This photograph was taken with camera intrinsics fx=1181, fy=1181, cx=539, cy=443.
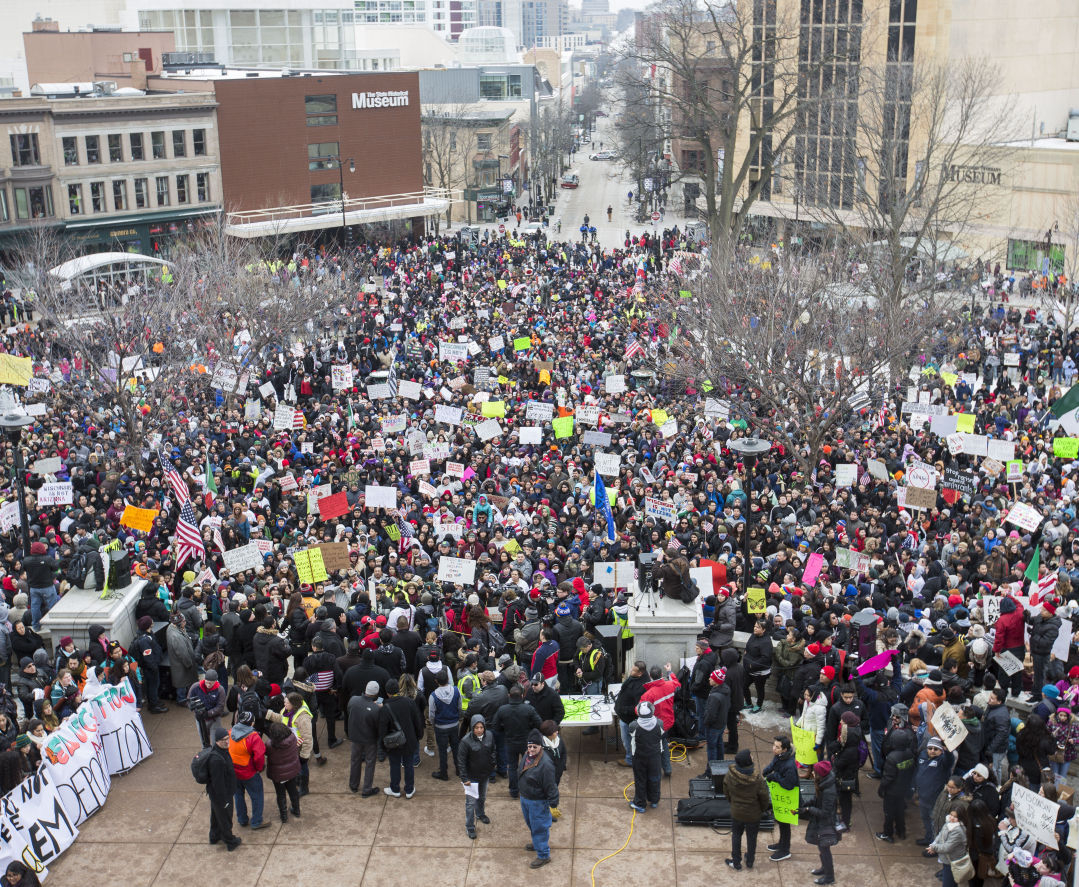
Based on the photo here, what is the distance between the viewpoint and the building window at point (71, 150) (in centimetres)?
5388

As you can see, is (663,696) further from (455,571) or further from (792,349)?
(792,349)

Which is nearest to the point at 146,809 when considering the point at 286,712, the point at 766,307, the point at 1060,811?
the point at 286,712

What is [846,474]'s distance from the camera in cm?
2177

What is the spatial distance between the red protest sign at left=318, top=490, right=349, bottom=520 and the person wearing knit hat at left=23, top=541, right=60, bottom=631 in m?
5.16

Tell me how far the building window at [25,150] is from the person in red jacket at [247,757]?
47.5 meters

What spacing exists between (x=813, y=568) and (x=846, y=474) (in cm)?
530

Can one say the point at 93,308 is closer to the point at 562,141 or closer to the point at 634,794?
the point at 634,794

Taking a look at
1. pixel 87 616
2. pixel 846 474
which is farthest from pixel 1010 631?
pixel 87 616

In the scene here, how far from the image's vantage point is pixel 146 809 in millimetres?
12414

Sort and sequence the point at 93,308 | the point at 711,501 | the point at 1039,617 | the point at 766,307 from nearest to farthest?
the point at 1039,617
the point at 711,501
the point at 766,307
the point at 93,308

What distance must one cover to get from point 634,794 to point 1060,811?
4234 millimetres

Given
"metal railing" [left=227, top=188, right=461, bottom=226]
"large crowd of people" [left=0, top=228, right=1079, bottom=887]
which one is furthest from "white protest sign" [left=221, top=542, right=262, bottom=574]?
"metal railing" [left=227, top=188, right=461, bottom=226]

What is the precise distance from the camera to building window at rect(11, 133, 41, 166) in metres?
52.1

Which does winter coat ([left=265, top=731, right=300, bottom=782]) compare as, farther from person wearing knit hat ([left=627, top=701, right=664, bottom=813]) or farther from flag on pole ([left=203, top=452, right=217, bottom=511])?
flag on pole ([left=203, top=452, right=217, bottom=511])
